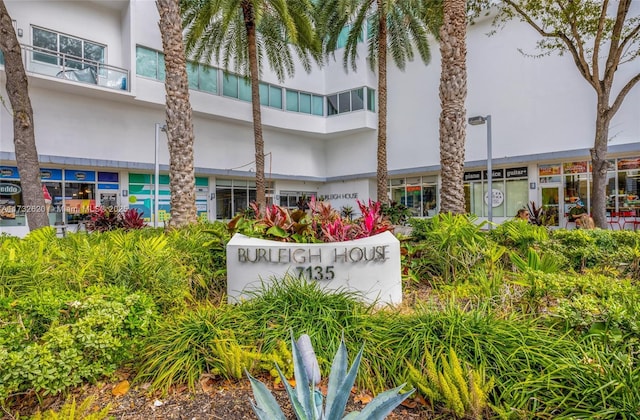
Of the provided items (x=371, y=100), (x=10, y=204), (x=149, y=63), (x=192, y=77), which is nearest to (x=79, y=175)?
(x=10, y=204)

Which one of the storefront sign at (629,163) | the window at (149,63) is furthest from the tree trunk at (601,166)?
the window at (149,63)

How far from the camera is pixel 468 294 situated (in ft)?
14.4

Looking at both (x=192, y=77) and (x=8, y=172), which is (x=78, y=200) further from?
(x=192, y=77)

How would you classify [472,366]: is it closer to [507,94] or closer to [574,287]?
[574,287]

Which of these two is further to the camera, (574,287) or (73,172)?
(73,172)

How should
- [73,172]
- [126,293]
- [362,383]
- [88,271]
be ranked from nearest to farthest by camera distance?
[362,383] → [126,293] → [88,271] → [73,172]

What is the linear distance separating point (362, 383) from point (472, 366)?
2.80 ft

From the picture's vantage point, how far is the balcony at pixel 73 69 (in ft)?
47.6

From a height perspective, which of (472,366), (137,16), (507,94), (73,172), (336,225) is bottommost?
(472,366)

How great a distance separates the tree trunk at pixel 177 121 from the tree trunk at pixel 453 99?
19.4ft

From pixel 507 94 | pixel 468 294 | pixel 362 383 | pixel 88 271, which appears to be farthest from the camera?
pixel 507 94

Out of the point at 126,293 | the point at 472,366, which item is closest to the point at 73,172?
the point at 126,293

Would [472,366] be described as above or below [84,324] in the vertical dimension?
below

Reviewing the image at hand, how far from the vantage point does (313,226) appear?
557cm
